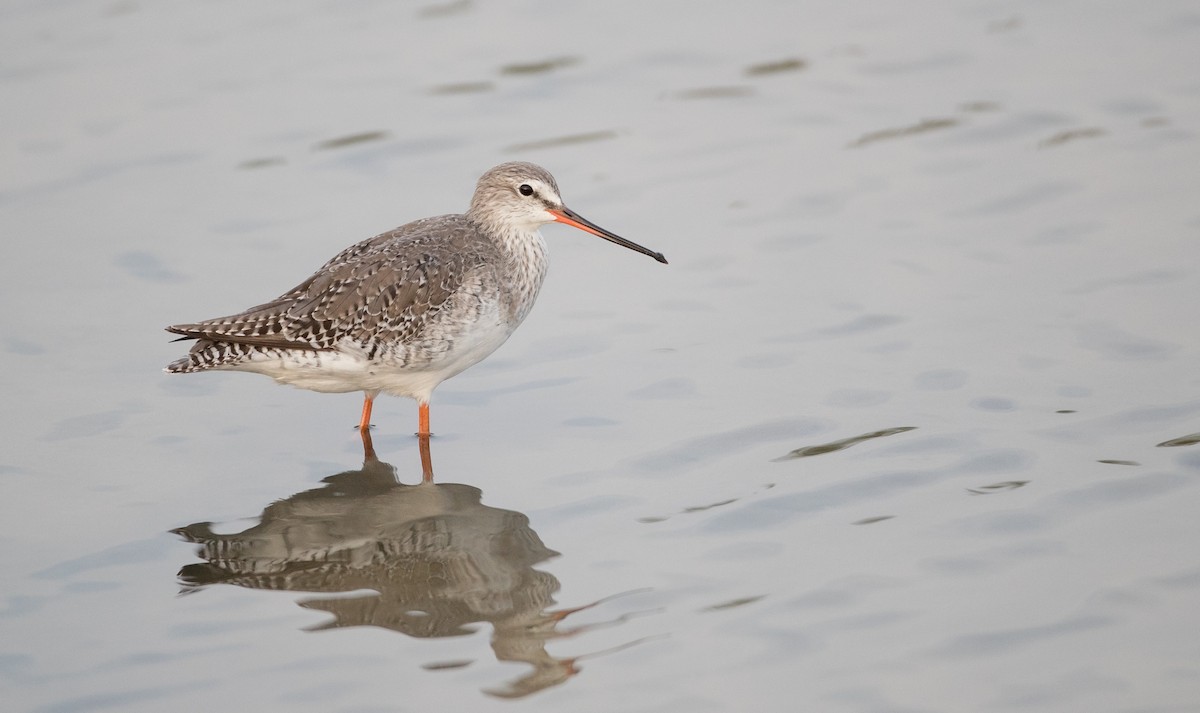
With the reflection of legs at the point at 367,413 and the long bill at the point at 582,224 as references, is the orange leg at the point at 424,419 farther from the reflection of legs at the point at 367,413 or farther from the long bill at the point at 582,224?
the long bill at the point at 582,224

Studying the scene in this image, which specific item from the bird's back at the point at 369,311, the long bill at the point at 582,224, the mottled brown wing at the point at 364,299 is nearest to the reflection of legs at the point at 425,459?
the bird's back at the point at 369,311

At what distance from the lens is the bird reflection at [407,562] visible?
7.98 meters

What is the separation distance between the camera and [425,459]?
1006cm

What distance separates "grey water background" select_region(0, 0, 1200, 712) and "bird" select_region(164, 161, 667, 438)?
0.63 meters

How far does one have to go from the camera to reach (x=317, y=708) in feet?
23.8

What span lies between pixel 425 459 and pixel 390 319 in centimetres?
100

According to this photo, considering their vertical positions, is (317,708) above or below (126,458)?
below

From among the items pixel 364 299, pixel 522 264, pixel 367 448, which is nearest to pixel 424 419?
pixel 367 448

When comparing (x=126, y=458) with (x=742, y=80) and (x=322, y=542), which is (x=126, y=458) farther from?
(x=742, y=80)

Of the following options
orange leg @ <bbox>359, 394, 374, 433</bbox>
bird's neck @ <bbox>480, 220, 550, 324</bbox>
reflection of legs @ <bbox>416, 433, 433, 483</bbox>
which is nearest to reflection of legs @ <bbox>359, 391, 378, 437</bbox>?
orange leg @ <bbox>359, 394, 374, 433</bbox>

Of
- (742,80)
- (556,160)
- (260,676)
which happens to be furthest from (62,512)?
(742,80)

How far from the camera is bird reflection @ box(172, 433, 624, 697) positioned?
26.2 ft

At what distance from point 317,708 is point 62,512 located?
2.92 m

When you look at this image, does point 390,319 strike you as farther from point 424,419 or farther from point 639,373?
point 639,373
